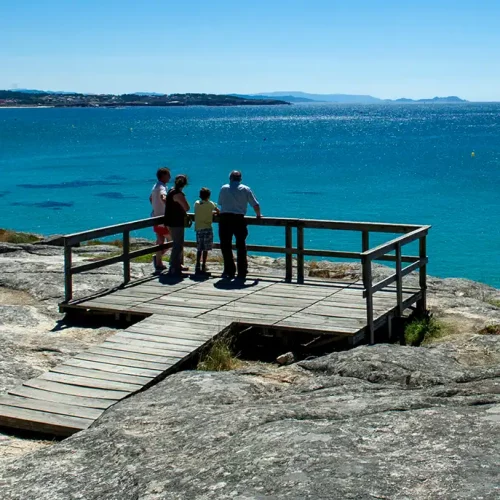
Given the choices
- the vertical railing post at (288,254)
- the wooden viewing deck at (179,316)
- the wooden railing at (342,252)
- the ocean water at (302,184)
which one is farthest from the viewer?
the ocean water at (302,184)

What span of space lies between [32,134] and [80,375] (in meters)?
124

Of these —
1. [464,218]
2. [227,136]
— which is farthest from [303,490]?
[227,136]

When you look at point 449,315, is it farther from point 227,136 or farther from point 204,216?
point 227,136

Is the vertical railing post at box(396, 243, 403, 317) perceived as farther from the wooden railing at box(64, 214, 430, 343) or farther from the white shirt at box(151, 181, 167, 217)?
the white shirt at box(151, 181, 167, 217)

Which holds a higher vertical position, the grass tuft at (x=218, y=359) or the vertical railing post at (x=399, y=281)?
the vertical railing post at (x=399, y=281)

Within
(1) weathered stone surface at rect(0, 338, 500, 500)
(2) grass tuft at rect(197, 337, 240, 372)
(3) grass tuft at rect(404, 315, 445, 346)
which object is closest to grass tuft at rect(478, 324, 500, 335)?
(3) grass tuft at rect(404, 315, 445, 346)

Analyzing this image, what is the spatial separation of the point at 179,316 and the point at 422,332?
335cm

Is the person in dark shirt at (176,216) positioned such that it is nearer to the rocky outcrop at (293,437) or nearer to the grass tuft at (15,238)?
the rocky outcrop at (293,437)

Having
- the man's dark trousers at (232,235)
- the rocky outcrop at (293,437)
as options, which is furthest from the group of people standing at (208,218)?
the rocky outcrop at (293,437)

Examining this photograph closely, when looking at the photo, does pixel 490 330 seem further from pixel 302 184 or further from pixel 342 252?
pixel 302 184

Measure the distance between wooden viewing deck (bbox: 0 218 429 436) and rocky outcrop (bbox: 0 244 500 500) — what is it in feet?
1.81

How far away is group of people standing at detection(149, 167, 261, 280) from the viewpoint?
1309 cm

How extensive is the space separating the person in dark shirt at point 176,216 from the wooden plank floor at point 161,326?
37cm

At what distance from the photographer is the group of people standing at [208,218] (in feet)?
43.0
